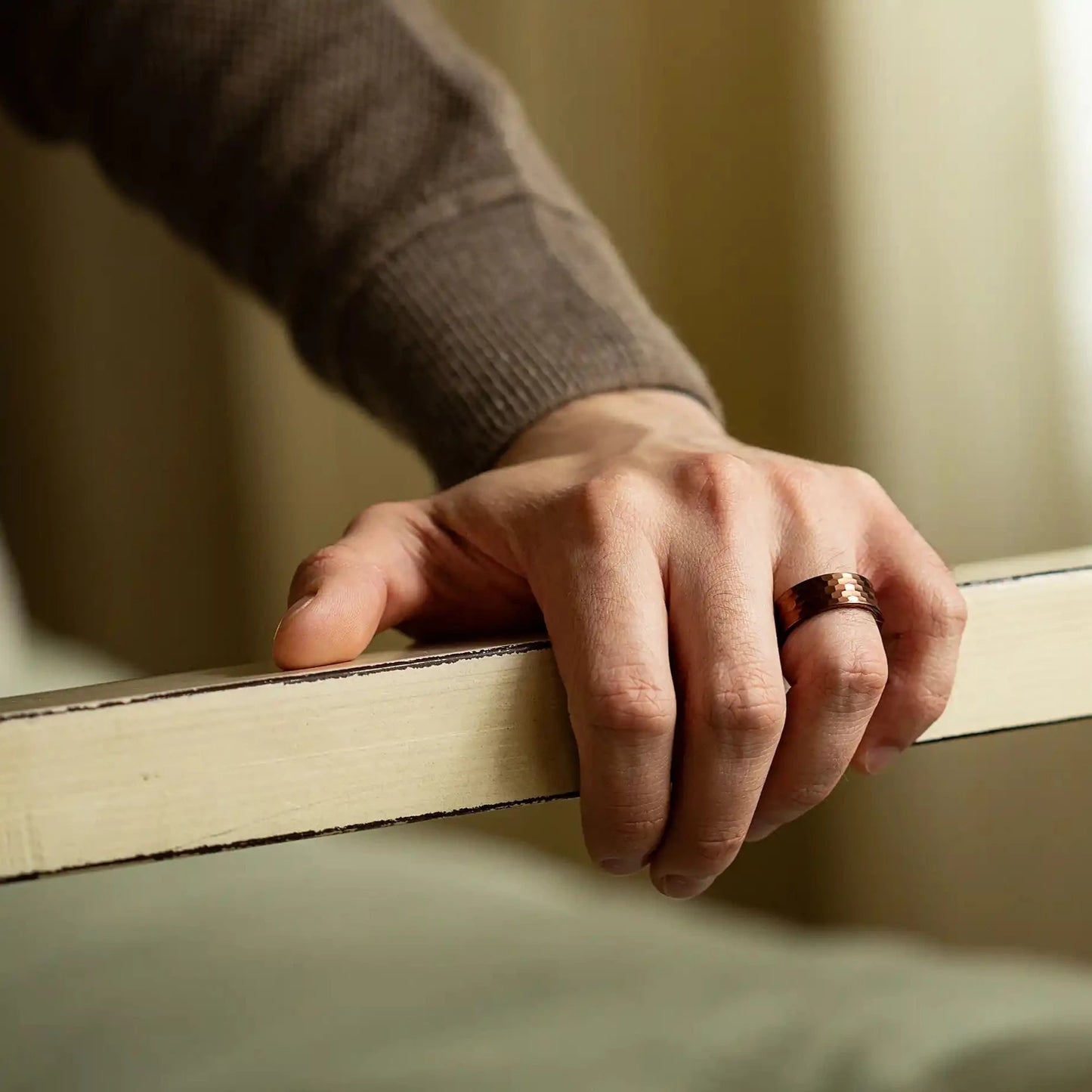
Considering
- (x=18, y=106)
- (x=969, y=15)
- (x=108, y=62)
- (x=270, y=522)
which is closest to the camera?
(x=108, y=62)

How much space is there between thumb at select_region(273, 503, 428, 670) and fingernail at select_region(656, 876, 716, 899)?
0.14 metres

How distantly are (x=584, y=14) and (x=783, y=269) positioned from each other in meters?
0.47

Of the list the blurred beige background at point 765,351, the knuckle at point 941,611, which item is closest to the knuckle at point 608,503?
the knuckle at point 941,611

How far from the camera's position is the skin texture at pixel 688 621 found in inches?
13.7

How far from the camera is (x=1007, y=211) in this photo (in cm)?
131

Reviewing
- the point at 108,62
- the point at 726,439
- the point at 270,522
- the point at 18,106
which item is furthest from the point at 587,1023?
the point at 270,522

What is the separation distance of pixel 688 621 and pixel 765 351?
1.27m

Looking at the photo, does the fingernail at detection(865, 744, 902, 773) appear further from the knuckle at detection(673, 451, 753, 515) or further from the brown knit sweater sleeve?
the brown knit sweater sleeve

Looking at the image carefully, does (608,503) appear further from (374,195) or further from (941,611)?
(374,195)

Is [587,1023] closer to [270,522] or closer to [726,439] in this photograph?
[726,439]

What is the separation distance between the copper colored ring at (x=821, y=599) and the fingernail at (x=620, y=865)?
0.09 metres

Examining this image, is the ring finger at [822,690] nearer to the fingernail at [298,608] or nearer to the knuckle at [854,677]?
the knuckle at [854,677]

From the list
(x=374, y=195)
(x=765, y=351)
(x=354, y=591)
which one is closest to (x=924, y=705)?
(x=354, y=591)

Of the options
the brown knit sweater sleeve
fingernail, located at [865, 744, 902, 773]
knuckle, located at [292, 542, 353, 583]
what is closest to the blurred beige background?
the brown knit sweater sleeve
